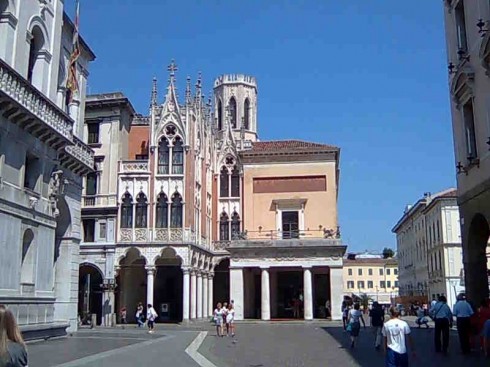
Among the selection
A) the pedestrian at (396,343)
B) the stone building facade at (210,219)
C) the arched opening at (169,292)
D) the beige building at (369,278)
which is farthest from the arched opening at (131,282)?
the beige building at (369,278)

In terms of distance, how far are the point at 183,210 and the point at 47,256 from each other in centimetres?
2202

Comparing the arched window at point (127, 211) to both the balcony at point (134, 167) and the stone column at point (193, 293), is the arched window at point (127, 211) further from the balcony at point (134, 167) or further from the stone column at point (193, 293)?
the stone column at point (193, 293)

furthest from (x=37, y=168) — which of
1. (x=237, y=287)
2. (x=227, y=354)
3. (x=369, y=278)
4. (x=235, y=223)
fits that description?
(x=369, y=278)

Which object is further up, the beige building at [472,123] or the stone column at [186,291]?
the beige building at [472,123]

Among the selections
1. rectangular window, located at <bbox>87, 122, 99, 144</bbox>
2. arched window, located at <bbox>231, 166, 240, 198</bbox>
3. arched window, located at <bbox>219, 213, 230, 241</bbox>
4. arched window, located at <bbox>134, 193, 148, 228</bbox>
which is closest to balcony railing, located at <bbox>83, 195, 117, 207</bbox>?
arched window, located at <bbox>134, 193, 148, 228</bbox>

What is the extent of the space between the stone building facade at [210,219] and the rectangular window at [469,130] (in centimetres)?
2689

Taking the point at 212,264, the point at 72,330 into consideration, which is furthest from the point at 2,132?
the point at 212,264

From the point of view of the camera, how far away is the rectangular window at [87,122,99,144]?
1828 inches

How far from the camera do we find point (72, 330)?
27906 millimetres

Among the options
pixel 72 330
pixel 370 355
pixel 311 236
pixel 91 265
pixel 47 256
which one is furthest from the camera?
pixel 311 236

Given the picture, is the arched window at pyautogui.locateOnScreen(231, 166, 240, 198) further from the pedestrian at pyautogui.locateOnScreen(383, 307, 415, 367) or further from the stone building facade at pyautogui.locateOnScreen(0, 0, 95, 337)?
the pedestrian at pyautogui.locateOnScreen(383, 307, 415, 367)

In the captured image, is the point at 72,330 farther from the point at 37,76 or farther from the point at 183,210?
the point at 183,210

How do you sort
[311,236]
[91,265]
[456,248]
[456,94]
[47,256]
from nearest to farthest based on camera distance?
1. [456,94]
2. [47,256]
3. [91,265]
4. [311,236]
5. [456,248]

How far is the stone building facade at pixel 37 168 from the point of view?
64.2 feet
